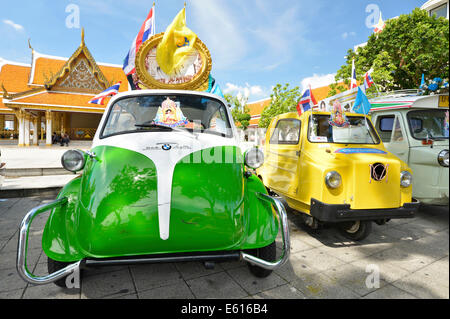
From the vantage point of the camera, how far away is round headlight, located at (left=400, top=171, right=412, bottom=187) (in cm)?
337

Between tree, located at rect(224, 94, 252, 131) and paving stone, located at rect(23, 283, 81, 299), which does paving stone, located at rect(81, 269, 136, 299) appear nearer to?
paving stone, located at rect(23, 283, 81, 299)

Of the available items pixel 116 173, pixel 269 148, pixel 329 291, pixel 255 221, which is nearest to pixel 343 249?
pixel 329 291

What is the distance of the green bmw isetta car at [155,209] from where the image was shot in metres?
1.92

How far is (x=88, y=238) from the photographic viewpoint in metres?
1.94

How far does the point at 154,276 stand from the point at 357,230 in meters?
2.96

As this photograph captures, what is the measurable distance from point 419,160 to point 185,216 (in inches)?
180

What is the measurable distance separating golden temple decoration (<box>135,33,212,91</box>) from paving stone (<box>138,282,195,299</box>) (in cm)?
385

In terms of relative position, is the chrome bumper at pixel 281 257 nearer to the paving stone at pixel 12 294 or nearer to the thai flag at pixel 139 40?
the paving stone at pixel 12 294

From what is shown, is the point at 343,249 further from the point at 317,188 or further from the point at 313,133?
the point at 313,133

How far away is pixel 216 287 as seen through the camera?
2402mm

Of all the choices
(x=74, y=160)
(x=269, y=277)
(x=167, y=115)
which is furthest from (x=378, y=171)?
(x=74, y=160)

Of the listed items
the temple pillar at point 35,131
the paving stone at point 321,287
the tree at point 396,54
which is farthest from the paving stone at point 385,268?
the temple pillar at point 35,131

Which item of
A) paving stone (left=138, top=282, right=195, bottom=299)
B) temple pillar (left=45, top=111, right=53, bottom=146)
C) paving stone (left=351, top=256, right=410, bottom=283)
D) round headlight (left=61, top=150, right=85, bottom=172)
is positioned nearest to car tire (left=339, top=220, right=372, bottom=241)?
paving stone (left=351, top=256, right=410, bottom=283)

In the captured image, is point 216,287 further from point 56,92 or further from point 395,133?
point 56,92
